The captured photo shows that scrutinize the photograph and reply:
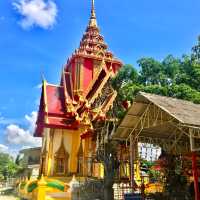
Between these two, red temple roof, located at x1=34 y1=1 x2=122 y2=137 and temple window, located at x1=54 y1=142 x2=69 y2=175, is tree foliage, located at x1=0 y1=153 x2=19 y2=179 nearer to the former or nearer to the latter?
red temple roof, located at x1=34 y1=1 x2=122 y2=137

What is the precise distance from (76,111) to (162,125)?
1068cm

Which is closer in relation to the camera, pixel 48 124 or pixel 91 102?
pixel 48 124

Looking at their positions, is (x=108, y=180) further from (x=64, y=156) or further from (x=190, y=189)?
(x=64, y=156)

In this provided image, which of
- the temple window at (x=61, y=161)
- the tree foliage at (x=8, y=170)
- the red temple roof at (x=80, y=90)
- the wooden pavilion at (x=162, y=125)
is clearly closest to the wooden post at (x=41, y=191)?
the wooden pavilion at (x=162, y=125)

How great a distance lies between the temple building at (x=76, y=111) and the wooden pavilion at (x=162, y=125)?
6.45 m

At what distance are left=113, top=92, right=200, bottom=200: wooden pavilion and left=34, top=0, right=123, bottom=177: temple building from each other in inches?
254

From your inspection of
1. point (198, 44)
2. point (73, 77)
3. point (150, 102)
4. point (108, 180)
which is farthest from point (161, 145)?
point (73, 77)

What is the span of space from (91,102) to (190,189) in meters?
12.7

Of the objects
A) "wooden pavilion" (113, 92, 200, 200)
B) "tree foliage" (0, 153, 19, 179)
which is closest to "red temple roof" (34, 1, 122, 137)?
"wooden pavilion" (113, 92, 200, 200)

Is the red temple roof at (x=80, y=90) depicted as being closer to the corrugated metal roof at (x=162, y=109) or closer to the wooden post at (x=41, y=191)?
the wooden post at (x=41, y=191)

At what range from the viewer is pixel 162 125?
14539mm

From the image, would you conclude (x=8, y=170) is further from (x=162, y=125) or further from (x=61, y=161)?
(x=162, y=125)

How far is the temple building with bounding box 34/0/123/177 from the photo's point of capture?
22.6m

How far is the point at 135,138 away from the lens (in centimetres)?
1487
